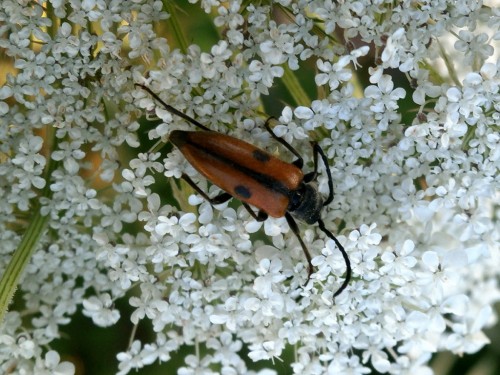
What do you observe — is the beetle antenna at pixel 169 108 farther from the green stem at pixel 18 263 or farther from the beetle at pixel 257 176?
the green stem at pixel 18 263

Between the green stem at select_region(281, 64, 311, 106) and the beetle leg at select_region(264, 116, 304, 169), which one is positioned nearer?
the beetle leg at select_region(264, 116, 304, 169)

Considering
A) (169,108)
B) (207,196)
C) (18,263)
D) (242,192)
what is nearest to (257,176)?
(242,192)

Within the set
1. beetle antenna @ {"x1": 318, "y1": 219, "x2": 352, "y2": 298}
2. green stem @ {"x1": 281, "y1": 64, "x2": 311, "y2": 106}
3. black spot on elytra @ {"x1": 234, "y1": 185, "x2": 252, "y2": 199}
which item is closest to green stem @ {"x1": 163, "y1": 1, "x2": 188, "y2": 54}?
green stem @ {"x1": 281, "y1": 64, "x2": 311, "y2": 106}

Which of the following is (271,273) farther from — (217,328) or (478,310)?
(478,310)

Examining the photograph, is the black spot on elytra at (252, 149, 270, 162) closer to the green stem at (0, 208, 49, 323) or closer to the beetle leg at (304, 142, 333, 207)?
the beetle leg at (304, 142, 333, 207)

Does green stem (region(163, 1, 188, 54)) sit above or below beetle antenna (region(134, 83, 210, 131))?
above

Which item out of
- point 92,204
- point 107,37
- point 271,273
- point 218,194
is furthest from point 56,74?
point 271,273
